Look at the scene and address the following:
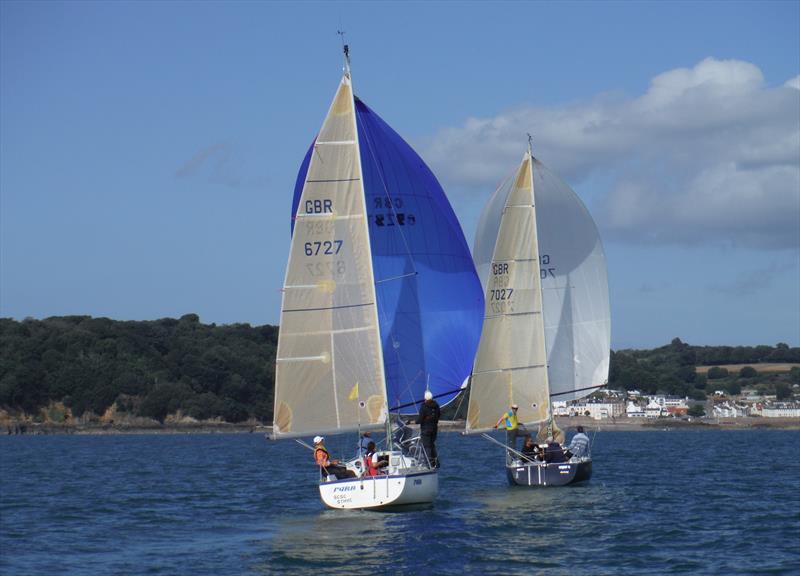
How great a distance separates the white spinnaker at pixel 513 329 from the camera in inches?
1465

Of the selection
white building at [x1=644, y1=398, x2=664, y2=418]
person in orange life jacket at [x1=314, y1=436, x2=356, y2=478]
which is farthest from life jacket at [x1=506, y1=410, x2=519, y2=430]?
white building at [x1=644, y1=398, x2=664, y2=418]

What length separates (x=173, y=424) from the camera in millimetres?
136750

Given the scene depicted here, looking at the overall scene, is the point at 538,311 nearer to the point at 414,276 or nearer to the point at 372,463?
the point at 414,276

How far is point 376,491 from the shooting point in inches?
1116

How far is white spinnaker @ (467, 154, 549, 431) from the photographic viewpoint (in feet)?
122

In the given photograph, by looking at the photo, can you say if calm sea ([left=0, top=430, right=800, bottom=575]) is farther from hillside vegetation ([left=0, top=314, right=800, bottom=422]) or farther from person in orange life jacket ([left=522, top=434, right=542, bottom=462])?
hillside vegetation ([left=0, top=314, right=800, bottom=422])

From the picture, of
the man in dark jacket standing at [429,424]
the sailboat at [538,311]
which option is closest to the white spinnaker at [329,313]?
the man in dark jacket standing at [429,424]

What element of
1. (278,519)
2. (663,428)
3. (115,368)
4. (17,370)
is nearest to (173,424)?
(115,368)

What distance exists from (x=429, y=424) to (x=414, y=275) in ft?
12.7

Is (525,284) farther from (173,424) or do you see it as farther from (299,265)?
(173,424)

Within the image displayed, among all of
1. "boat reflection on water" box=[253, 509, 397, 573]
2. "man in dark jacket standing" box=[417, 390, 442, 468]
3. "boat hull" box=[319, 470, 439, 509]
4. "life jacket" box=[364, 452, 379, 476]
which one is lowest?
"boat reflection on water" box=[253, 509, 397, 573]

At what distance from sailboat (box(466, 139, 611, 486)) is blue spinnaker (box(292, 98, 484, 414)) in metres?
5.47

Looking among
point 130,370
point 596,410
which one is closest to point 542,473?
point 130,370

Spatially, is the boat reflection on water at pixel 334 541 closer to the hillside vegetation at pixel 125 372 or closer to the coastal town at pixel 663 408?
the hillside vegetation at pixel 125 372
